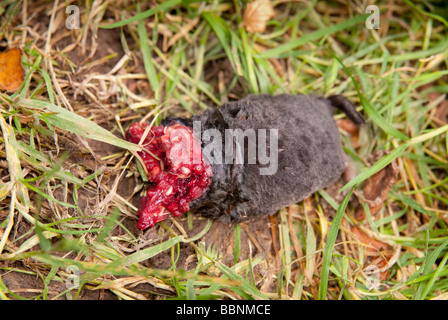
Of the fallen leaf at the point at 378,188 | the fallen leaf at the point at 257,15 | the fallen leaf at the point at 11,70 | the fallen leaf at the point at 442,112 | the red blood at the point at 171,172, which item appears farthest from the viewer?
the fallen leaf at the point at 442,112

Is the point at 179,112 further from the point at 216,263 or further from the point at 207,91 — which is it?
the point at 216,263

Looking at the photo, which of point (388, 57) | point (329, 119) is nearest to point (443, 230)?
point (329, 119)

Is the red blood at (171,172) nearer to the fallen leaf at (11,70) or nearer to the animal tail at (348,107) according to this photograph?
the fallen leaf at (11,70)

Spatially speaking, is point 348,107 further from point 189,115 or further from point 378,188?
point 189,115

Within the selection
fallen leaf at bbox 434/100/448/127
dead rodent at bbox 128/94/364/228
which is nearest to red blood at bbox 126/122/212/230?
dead rodent at bbox 128/94/364/228

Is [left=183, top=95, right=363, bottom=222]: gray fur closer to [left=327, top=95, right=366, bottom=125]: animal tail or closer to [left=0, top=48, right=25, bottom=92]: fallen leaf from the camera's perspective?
[left=327, top=95, right=366, bottom=125]: animal tail

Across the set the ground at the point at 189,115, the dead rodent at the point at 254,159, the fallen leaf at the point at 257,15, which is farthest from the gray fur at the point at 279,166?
the fallen leaf at the point at 257,15
